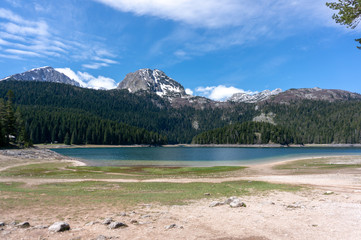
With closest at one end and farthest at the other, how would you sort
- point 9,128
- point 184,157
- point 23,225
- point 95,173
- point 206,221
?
point 23,225 < point 206,221 < point 95,173 < point 9,128 < point 184,157

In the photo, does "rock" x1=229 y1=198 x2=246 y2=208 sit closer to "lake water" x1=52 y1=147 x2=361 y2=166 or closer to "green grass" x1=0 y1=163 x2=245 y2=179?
"green grass" x1=0 y1=163 x2=245 y2=179

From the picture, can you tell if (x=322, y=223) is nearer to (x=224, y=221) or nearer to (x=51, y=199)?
(x=224, y=221)

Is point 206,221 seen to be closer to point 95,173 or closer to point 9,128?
point 95,173

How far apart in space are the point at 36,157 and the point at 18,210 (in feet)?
223

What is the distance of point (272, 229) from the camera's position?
40.3 ft

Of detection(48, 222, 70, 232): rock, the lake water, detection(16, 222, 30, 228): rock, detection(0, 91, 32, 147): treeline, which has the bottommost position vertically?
the lake water

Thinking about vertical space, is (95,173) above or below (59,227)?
below

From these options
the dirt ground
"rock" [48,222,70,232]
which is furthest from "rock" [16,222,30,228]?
"rock" [48,222,70,232]

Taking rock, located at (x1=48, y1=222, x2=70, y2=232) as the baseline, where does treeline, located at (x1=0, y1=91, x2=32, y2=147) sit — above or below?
above

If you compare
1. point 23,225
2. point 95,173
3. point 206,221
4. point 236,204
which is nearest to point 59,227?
point 23,225

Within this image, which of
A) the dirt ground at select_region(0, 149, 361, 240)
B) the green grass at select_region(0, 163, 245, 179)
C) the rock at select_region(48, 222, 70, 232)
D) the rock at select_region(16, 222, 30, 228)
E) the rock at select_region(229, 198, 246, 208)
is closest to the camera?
the dirt ground at select_region(0, 149, 361, 240)

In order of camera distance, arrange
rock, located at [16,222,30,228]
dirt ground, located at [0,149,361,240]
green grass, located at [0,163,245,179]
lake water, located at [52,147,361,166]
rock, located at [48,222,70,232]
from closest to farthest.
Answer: dirt ground, located at [0,149,361,240] → rock, located at [48,222,70,232] → rock, located at [16,222,30,228] → green grass, located at [0,163,245,179] → lake water, located at [52,147,361,166]

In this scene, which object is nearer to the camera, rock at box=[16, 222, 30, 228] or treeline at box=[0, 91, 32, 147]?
rock at box=[16, 222, 30, 228]

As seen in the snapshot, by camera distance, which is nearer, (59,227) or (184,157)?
(59,227)
